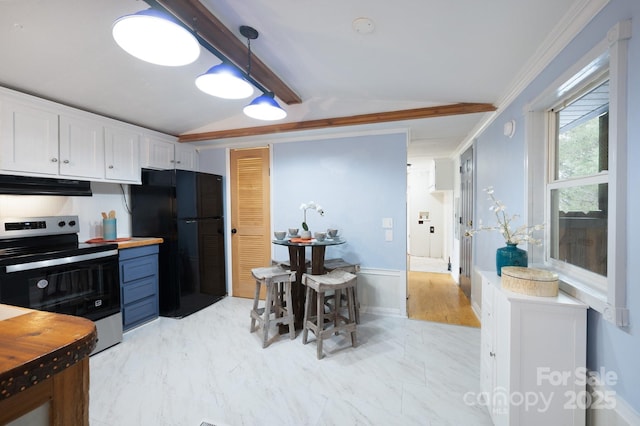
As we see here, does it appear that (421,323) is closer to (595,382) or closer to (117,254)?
(595,382)

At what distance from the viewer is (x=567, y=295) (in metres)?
1.42

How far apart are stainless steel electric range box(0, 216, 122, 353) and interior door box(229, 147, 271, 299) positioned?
59.9 inches

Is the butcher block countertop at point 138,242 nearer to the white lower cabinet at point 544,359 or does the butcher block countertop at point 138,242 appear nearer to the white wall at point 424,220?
the white lower cabinet at point 544,359

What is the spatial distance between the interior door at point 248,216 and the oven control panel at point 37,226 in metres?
1.79

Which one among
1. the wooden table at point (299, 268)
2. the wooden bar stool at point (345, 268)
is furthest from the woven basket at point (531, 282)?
the wooden bar stool at point (345, 268)

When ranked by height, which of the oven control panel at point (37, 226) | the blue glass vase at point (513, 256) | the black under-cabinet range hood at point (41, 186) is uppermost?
the black under-cabinet range hood at point (41, 186)

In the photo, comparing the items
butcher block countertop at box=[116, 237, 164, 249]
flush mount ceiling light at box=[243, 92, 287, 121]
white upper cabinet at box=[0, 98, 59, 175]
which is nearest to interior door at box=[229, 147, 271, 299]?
butcher block countertop at box=[116, 237, 164, 249]

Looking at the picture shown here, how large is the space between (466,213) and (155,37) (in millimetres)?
4058

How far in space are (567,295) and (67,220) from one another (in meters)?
3.96

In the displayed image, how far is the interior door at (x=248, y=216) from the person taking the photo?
12.5 ft

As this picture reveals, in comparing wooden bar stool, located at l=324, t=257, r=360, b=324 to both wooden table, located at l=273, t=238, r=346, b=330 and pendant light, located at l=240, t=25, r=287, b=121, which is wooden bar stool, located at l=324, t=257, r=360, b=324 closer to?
wooden table, located at l=273, t=238, r=346, b=330

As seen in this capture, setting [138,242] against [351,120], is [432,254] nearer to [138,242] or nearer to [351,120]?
[351,120]

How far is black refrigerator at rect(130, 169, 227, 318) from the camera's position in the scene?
3.25m

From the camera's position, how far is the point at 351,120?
303 cm
